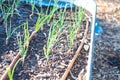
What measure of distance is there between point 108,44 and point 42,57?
3.30 ft

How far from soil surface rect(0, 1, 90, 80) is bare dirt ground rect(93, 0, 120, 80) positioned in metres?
0.28

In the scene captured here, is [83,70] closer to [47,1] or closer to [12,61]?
[12,61]

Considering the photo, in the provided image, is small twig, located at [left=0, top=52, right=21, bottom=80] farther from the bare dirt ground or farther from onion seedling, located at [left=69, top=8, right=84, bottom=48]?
the bare dirt ground

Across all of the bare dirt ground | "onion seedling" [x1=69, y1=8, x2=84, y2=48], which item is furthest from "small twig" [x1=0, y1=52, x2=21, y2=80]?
the bare dirt ground

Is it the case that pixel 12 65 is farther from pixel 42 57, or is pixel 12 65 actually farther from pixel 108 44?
pixel 108 44

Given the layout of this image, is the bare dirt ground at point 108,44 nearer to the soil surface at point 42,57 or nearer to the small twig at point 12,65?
the soil surface at point 42,57

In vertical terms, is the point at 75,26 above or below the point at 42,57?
above

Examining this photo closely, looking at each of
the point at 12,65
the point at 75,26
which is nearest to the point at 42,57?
the point at 12,65

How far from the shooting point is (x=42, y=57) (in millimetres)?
2754

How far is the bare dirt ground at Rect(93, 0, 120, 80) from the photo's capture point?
3061mm

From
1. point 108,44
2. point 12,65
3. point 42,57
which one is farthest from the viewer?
point 108,44

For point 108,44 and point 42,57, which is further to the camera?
point 108,44

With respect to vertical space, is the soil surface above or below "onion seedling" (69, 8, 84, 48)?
below

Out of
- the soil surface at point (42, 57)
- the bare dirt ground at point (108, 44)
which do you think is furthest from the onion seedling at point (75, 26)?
the bare dirt ground at point (108, 44)
